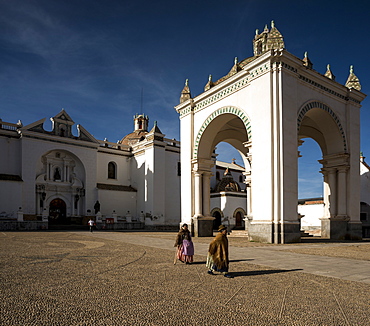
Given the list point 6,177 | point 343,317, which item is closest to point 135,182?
point 6,177

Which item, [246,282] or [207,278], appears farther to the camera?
[207,278]

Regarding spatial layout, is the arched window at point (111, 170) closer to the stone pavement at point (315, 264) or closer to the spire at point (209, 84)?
the spire at point (209, 84)

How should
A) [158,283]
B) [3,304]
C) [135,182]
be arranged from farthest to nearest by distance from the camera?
[135,182] → [158,283] → [3,304]

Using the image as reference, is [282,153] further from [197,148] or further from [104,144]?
[104,144]

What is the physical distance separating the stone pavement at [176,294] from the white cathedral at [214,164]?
6.32 m

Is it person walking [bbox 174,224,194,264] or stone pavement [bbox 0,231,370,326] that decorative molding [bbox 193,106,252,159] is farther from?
stone pavement [bbox 0,231,370,326]

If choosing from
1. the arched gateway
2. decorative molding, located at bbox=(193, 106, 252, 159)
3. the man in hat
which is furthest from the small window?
the man in hat

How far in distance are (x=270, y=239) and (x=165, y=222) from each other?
18.0 meters

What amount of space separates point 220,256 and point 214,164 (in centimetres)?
1280

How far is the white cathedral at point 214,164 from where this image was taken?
13078mm

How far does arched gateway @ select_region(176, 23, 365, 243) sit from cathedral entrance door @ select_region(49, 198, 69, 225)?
1436 cm

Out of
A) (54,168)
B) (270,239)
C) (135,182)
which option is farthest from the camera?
(135,182)

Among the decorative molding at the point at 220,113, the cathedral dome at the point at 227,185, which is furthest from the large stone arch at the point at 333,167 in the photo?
the cathedral dome at the point at 227,185

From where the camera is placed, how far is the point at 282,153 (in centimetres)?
1276
